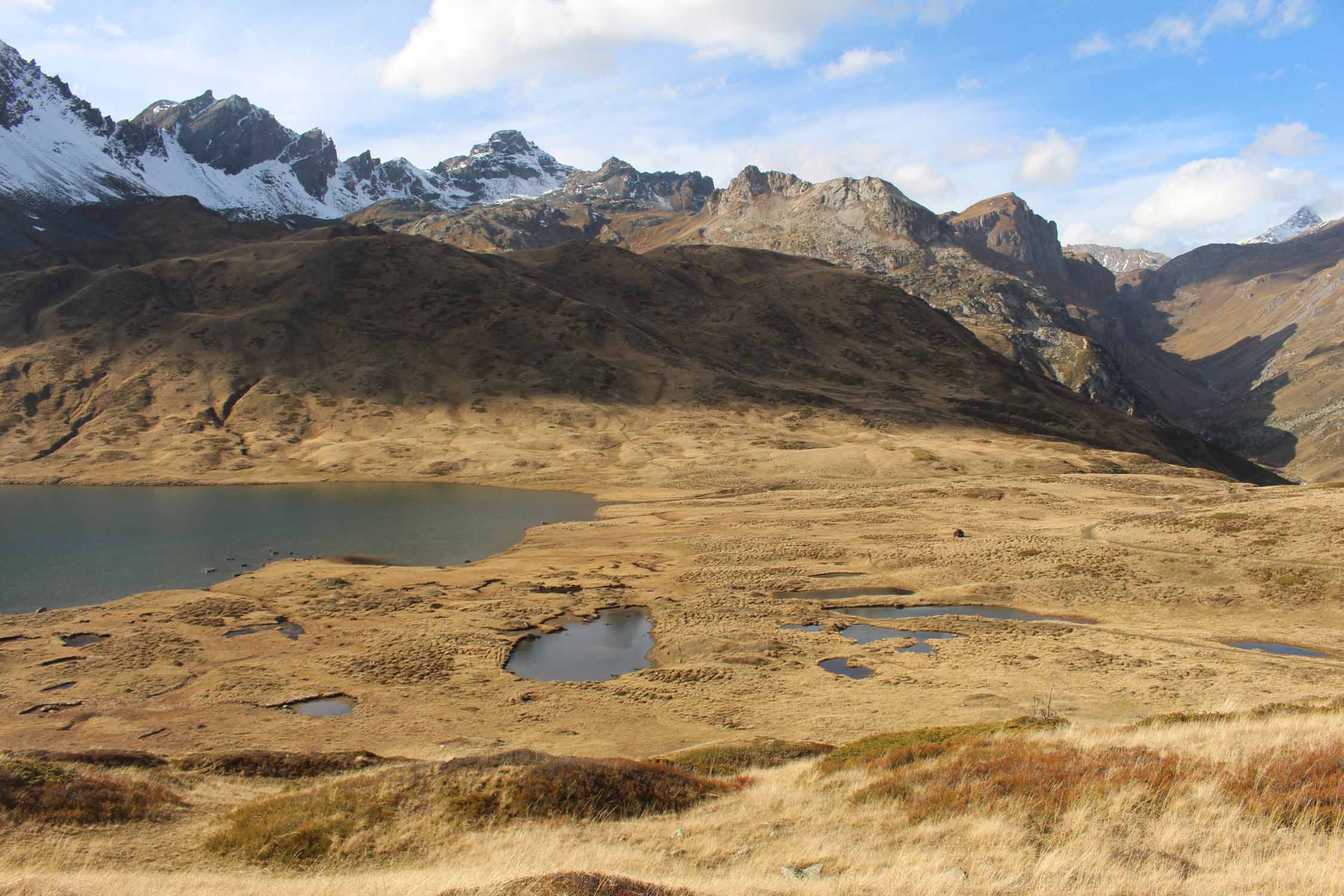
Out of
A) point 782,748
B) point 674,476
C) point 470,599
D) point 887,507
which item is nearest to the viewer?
point 782,748

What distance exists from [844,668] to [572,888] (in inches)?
1410

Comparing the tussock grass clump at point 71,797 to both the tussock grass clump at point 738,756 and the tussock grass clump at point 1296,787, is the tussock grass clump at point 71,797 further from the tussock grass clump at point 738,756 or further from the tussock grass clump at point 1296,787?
the tussock grass clump at point 1296,787

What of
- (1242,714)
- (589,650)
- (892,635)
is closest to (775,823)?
(1242,714)

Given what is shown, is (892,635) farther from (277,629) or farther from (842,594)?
(277,629)

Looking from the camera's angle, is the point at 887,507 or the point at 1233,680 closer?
the point at 1233,680

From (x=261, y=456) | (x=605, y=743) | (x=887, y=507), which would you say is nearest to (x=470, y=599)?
(x=605, y=743)

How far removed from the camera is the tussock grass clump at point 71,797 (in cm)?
2075

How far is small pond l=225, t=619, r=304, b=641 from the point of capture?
5294 cm

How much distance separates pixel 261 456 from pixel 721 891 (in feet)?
513

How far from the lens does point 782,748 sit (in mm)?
32250

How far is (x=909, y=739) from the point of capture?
29281 mm

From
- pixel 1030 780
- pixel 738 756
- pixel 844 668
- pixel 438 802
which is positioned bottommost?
pixel 844 668

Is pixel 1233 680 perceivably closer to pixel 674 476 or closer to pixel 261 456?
pixel 674 476

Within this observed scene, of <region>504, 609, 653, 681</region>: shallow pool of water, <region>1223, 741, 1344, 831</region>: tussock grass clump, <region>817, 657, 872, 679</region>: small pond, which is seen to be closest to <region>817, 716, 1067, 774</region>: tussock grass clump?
<region>1223, 741, 1344, 831</region>: tussock grass clump
